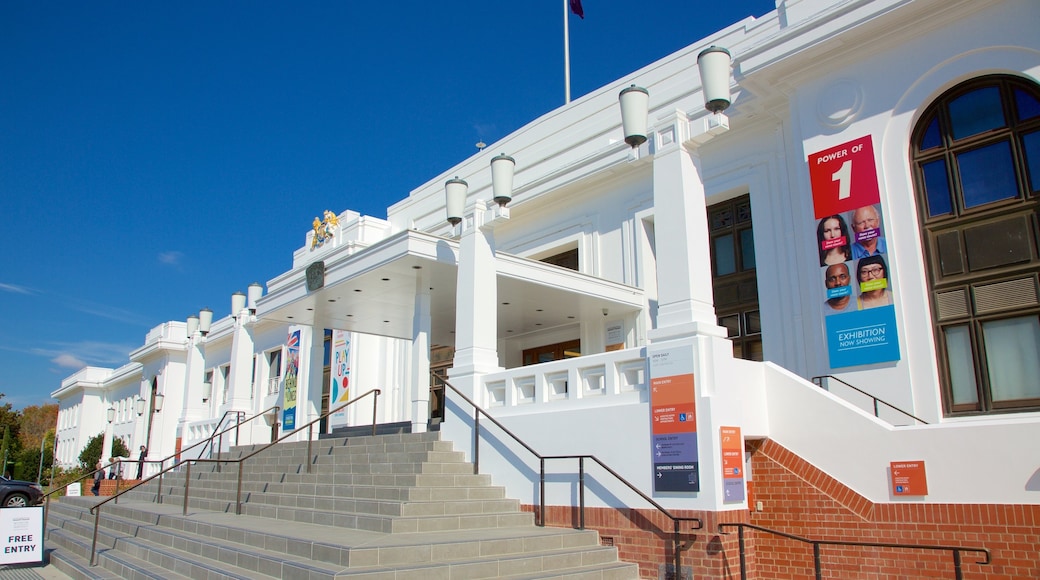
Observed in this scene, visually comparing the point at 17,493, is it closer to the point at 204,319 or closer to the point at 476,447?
the point at 204,319

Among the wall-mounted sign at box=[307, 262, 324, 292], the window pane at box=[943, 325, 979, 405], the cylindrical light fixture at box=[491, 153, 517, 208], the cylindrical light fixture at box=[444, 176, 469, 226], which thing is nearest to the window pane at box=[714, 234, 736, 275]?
the window pane at box=[943, 325, 979, 405]

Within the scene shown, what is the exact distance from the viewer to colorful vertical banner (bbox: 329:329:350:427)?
83.9 feet

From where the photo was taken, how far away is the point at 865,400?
11.4m

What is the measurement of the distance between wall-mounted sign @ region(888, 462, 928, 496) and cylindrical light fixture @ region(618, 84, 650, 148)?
195 inches

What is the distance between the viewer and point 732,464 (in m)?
8.45

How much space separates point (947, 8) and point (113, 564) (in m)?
14.7

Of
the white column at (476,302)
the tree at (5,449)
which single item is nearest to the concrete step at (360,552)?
the white column at (476,302)

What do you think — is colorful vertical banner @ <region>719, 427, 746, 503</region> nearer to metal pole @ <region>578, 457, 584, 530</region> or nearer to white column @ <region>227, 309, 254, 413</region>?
metal pole @ <region>578, 457, 584, 530</region>

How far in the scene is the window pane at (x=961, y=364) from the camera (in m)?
10.8

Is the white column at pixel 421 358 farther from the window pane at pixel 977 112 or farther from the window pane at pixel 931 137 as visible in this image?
the window pane at pixel 977 112

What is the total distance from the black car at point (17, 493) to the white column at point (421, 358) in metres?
11.3

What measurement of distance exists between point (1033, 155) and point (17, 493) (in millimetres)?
22934

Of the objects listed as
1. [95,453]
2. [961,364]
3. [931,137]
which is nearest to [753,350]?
[961,364]

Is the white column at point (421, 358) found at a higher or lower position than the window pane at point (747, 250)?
lower
